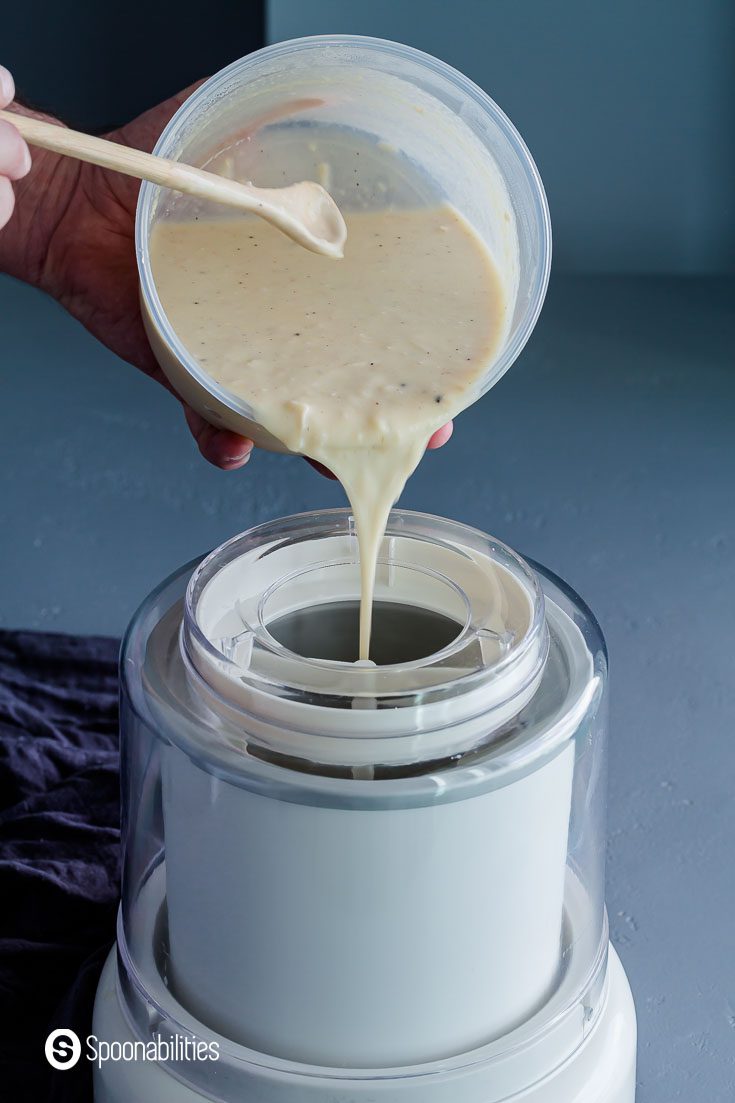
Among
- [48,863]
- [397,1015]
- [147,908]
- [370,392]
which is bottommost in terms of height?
[48,863]

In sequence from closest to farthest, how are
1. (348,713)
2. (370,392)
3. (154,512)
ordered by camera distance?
(348,713) → (370,392) → (154,512)

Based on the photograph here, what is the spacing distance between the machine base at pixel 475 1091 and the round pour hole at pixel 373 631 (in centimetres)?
31

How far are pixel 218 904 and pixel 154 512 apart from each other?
1264mm

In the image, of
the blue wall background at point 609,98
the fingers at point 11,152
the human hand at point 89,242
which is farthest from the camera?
the blue wall background at point 609,98

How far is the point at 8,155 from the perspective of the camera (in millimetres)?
801

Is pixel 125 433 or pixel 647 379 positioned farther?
pixel 647 379

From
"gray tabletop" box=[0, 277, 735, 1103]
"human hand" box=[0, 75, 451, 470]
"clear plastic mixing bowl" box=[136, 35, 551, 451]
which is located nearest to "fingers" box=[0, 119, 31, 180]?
"clear plastic mixing bowl" box=[136, 35, 551, 451]

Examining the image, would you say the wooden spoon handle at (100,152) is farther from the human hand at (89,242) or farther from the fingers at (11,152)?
the human hand at (89,242)

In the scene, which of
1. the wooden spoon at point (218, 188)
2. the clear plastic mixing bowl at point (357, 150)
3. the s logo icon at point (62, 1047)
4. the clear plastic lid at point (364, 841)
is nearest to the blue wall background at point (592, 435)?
the clear plastic lid at point (364, 841)

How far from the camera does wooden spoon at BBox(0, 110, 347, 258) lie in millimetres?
859

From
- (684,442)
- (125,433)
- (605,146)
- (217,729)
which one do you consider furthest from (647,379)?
(217,729)

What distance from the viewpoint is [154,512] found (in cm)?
215

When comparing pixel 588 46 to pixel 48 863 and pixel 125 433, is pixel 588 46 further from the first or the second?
pixel 48 863

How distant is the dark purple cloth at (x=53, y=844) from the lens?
121cm
